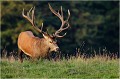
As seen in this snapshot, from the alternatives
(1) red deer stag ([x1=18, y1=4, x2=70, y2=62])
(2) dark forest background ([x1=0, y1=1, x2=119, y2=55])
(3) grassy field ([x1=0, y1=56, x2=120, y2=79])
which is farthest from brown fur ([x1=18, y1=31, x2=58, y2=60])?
(2) dark forest background ([x1=0, y1=1, x2=119, y2=55])

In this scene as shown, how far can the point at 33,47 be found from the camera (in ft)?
45.3

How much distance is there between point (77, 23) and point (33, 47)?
2246 centimetres

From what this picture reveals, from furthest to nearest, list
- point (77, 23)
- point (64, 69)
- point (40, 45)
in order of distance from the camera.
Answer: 1. point (77, 23)
2. point (40, 45)
3. point (64, 69)

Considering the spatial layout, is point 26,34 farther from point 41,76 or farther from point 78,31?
point 78,31

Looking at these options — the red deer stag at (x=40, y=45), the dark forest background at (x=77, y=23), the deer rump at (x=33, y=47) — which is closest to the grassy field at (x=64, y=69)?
the red deer stag at (x=40, y=45)

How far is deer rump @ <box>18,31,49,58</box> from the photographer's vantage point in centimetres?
1359

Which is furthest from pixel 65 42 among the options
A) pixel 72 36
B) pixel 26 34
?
pixel 26 34

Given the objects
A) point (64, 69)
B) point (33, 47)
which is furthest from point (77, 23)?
point (64, 69)

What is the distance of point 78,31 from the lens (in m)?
35.6

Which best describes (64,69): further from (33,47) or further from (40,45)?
(33,47)

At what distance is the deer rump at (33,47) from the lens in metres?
13.6

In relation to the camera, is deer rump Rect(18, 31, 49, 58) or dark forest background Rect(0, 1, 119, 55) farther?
dark forest background Rect(0, 1, 119, 55)

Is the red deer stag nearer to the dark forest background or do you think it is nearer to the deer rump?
the deer rump

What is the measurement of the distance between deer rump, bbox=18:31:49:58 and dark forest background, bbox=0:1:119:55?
15864 mm
